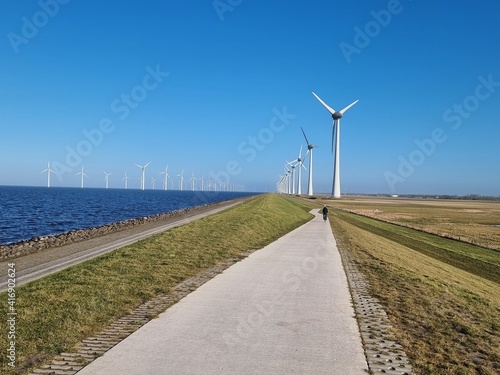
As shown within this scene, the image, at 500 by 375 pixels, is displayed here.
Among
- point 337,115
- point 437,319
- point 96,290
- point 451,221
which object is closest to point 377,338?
point 437,319

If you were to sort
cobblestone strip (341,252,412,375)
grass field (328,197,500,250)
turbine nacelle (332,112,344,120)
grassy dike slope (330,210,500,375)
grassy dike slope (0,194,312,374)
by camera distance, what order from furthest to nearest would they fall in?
turbine nacelle (332,112,344,120)
grass field (328,197,500,250)
grassy dike slope (0,194,312,374)
grassy dike slope (330,210,500,375)
cobblestone strip (341,252,412,375)

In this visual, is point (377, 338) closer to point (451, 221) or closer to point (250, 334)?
point (250, 334)

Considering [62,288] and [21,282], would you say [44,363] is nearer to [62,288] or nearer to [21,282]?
[62,288]

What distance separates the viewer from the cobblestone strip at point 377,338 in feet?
18.4

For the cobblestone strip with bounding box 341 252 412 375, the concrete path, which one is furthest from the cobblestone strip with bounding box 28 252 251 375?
the cobblestone strip with bounding box 341 252 412 375

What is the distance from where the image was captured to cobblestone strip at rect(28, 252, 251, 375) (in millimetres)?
5402

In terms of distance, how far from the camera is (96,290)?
31.2 ft

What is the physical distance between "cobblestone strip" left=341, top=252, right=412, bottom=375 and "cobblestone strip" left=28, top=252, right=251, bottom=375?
12.4ft

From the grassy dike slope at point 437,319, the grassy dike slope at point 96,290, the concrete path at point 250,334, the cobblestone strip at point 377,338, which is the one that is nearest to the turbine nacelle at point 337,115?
the grassy dike slope at point 96,290

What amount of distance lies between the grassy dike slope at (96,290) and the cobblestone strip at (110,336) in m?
0.20

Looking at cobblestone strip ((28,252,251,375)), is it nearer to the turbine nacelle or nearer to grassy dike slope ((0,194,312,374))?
grassy dike slope ((0,194,312,374))

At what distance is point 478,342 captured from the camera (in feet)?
22.3

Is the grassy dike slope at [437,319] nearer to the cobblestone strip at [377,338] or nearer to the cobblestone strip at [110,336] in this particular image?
the cobblestone strip at [377,338]

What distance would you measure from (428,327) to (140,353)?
16.6 ft
